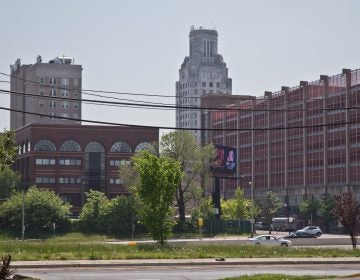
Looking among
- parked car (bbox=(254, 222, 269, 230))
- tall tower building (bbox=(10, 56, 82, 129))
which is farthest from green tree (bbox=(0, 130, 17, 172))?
tall tower building (bbox=(10, 56, 82, 129))

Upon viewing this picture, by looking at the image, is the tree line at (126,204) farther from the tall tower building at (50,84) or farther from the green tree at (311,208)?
the tall tower building at (50,84)

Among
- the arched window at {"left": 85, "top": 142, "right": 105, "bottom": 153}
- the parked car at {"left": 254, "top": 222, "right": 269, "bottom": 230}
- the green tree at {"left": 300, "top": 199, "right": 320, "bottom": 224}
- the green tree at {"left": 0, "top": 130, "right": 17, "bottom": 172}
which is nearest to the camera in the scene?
the green tree at {"left": 0, "top": 130, "right": 17, "bottom": 172}

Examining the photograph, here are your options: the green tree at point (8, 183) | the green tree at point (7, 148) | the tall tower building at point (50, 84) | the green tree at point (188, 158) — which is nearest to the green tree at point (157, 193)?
the green tree at point (7, 148)

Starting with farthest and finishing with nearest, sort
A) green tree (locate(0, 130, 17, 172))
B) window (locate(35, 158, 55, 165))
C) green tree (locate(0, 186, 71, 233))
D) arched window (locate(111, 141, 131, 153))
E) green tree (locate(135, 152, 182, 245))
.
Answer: arched window (locate(111, 141, 131, 153)), window (locate(35, 158, 55, 165)), green tree (locate(0, 186, 71, 233)), green tree (locate(135, 152, 182, 245)), green tree (locate(0, 130, 17, 172))

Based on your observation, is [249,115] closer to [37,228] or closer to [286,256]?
[37,228]

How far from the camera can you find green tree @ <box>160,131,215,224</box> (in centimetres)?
10206

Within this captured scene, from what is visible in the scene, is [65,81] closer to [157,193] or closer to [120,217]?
[120,217]

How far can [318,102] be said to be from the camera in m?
129

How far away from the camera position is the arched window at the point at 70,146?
130m

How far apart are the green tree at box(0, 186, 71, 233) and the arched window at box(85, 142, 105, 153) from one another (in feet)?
115

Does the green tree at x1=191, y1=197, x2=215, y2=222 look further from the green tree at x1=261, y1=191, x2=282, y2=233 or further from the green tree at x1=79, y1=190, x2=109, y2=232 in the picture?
the green tree at x1=261, y1=191, x2=282, y2=233

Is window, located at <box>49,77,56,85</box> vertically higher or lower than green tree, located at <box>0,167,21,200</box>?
higher

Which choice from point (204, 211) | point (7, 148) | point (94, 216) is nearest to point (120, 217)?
point (94, 216)

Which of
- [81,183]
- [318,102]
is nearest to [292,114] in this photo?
[318,102]
